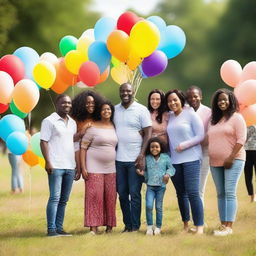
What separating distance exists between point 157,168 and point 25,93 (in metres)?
2.14

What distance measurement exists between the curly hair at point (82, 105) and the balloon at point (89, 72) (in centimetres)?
102

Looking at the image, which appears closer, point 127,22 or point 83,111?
point 83,111

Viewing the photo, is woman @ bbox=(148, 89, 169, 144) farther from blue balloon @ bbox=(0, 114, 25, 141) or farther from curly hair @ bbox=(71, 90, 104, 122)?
blue balloon @ bbox=(0, 114, 25, 141)

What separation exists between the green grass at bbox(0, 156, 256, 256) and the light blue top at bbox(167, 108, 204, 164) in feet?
3.03

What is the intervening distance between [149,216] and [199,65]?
32.0 metres

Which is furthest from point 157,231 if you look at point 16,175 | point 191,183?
point 16,175

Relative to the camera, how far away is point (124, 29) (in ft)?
31.4

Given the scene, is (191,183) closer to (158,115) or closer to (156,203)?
(156,203)

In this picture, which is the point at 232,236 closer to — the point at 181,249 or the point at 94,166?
the point at 181,249

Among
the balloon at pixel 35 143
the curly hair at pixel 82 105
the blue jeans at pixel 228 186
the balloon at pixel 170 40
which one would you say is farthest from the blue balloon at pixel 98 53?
the blue jeans at pixel 228 186

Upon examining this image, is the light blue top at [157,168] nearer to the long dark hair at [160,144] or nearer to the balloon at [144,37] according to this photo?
the long dark hair at [160,144]

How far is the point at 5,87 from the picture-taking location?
9.00 meters

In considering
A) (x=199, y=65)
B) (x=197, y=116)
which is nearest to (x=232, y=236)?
(x=197, y=116)

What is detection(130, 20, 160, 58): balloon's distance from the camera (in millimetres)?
8852
